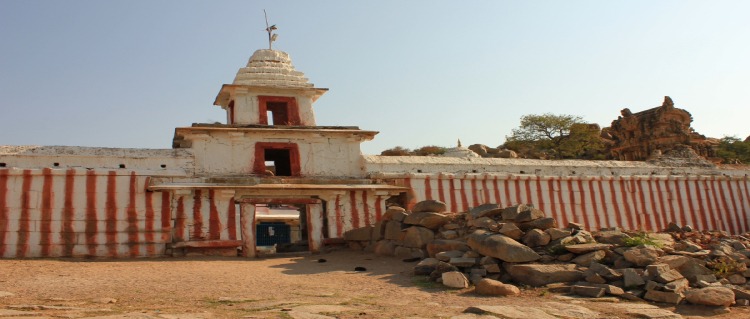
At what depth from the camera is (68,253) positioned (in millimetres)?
17359

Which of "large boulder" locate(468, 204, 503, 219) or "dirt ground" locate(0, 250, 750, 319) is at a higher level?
"large boulder" locate(468, 204, 503, 219)

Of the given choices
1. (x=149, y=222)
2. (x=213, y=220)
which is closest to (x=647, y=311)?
(x=213, y=220)

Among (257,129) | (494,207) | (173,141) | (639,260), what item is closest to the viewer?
(639,260)

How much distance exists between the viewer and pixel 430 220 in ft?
52.7

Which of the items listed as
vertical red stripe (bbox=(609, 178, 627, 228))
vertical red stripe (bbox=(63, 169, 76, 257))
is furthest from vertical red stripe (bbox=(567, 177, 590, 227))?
vertical red stripe (bbox=(63, 169, 76, 257))

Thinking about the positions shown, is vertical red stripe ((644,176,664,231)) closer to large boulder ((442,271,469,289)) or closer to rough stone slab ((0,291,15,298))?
large boulder ((442,271,469,289))

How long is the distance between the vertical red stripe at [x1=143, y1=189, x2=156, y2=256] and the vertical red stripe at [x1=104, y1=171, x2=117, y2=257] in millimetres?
807

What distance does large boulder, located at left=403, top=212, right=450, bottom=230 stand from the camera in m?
16.0

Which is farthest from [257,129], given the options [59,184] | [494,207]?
[494,207]

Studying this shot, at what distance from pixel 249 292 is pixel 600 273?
6.13 metres

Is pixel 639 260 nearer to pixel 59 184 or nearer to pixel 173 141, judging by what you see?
pixel 59 184

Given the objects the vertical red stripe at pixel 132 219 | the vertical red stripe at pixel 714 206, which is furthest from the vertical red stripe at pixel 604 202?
the vertical red stripe at pixel 132 219

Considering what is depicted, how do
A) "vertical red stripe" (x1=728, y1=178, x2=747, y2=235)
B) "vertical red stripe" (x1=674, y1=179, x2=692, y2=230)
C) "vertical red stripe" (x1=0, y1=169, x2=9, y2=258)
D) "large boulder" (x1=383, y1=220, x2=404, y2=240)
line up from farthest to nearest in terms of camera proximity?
"vertical red stripe" (x1=728, y1=178, x2=747, y2=235)
"vertical red stripe" (x1=674, y1=179, x2=692, y2=230)
"vertical red stripe" (x1=0, y1=169, x2=9, y2=258)
"large boulder" (x1=383, y1=220, x2=404, y2=240)

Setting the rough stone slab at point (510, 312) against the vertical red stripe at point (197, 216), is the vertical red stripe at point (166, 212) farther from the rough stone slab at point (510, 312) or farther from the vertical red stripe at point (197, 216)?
the rough stone slab at point (510, 312)
